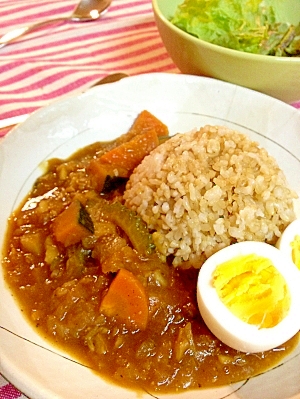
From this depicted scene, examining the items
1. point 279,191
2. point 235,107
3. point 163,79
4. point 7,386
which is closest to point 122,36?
point 163,79

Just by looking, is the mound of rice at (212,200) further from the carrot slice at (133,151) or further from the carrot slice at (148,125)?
the carrot slice at (148,125)

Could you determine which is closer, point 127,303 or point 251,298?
point 251,298

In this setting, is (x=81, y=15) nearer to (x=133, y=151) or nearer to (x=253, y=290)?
(x=133, y=151)

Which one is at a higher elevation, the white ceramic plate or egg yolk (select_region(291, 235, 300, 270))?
the white ceramic plate

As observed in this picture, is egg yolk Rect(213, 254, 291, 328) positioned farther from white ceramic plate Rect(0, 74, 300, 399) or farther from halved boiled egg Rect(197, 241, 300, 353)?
white ceramic plate Rect(0, 74, 300, 399)

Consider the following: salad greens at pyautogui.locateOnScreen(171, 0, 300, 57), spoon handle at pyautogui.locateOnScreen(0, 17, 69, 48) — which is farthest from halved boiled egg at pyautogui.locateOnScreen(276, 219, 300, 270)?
spoon handle at pyautogui.locateOnScreen(0, 17, 69, 48)

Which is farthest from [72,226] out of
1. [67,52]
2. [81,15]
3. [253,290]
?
[81,15]

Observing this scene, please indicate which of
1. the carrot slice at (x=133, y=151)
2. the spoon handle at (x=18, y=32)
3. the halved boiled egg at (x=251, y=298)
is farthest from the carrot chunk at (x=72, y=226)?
the spoon handle at (x=18, y=32)
